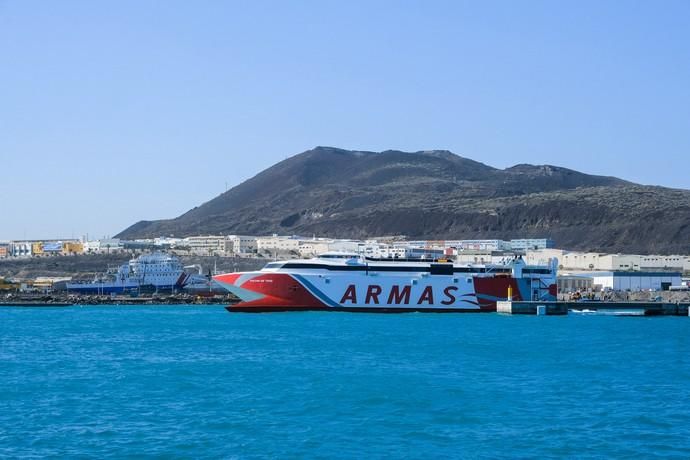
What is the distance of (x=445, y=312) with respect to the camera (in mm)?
52688

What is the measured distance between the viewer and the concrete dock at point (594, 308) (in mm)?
52750

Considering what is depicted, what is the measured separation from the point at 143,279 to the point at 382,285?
31263 millimetres

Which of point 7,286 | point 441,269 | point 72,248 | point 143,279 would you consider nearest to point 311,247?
point 72,248

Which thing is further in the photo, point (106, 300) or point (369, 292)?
point (106, 300)

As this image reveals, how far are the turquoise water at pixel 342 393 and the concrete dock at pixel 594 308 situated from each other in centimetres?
1360

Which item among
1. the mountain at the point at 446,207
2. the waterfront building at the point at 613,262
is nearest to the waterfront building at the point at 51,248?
the mountain at the point at 446,207

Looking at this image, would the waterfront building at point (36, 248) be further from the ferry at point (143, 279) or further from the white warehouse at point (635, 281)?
the white warehouse at point (635, 281)

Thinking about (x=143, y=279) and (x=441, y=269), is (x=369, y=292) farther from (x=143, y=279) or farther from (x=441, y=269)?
(x=143, y=279)

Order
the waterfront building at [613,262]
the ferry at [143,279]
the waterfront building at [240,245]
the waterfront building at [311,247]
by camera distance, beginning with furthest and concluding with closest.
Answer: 1. the waterfront building at [240,245]
2. the waterfront building at [311,247]
3. the waterfront building at [613,262]
4. the ferry at [143,279]

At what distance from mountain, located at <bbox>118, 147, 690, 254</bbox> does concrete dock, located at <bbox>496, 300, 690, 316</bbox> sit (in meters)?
51.3

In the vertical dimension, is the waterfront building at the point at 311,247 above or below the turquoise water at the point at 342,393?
above

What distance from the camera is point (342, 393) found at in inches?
874

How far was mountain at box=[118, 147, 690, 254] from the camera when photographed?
116 metres

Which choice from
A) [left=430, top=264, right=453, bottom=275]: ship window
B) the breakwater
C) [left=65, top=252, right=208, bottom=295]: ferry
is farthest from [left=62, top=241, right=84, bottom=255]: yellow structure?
[left=430, top=264, right=453, bottom=275]: ship window
